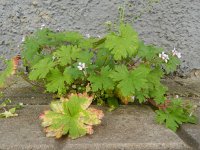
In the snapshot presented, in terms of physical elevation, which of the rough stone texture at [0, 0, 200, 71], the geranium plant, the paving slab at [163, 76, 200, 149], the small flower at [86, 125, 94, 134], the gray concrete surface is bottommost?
the paving slab at [163, 76, 200, 149]

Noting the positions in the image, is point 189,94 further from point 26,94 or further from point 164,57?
point 26,94

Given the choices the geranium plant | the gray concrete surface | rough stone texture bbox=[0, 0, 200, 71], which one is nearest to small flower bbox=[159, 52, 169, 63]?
the geranium plant

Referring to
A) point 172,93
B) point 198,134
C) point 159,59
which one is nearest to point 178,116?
point 198,134

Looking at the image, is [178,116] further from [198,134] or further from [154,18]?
[154,18]

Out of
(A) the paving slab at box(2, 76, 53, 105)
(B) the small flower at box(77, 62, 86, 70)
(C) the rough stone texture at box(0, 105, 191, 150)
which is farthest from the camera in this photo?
(A) the paving slab at box(2, 76, 53, 105)

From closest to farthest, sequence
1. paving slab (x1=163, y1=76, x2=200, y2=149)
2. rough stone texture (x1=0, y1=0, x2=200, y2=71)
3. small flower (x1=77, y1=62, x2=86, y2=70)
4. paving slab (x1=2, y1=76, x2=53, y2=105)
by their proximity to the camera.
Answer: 1. paving slab (x1=163, y1=76, x2=200, y2=149)
2. small flower (x1=77, y1=62, x2=86, y2=70)
3. paving slab (x1=2, y1=76, x2=53, y2=105)
4. rough stone texture (x1=0, y1=0, x2=200, y2=71)

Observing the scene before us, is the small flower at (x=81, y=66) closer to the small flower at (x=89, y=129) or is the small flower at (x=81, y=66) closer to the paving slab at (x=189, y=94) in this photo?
the small flower at (x=89, y=129)

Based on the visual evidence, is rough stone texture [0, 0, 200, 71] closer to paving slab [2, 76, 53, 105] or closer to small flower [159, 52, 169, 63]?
paving slab [2, 76, 53, 105]

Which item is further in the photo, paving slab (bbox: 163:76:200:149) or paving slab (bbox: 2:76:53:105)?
paving slab (bbox: 2:76:53:105)
